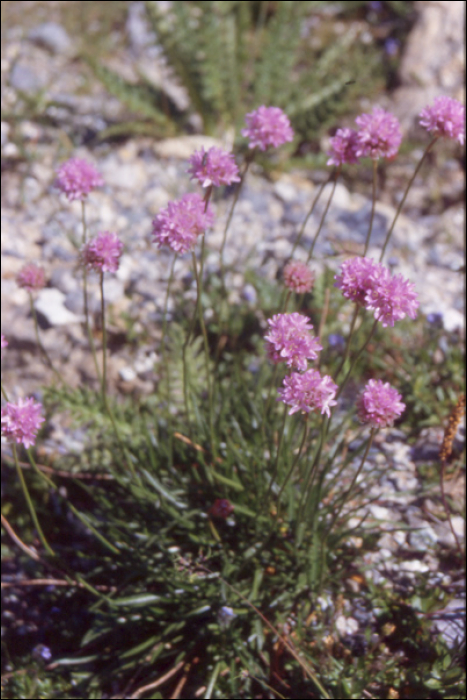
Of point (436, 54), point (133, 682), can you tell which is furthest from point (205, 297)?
point (436, 54)

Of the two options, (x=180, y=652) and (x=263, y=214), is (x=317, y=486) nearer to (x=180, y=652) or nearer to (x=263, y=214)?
(x=180, y=652)

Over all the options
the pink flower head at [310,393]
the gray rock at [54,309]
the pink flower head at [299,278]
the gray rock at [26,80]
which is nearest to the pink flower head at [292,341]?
the pink flower head at [310,393]

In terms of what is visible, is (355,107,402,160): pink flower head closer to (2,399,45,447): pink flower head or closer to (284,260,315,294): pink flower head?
(284,260,315,294): pink flower head

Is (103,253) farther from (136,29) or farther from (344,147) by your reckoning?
(136,29)

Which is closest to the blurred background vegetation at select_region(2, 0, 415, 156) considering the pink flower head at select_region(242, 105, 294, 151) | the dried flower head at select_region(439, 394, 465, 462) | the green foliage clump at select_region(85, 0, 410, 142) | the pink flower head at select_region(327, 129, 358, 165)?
the green foliage clump at select_region(85, 0, 410, 142)

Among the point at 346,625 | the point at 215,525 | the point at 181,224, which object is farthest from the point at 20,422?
the point at 346,625

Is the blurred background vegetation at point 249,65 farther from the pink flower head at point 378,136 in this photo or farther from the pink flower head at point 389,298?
the pink flower head at point 389,298

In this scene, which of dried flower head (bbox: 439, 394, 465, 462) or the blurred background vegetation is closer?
dried flower head (bbox: 439, 394, 465, 462)
